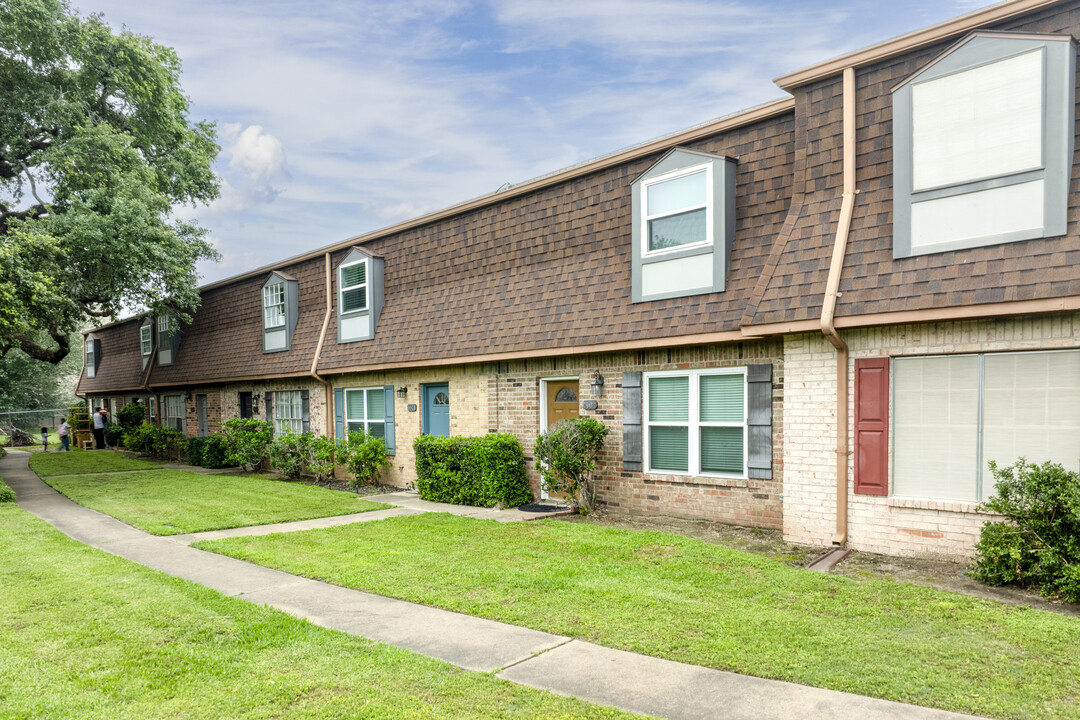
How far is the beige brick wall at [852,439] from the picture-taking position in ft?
21.6

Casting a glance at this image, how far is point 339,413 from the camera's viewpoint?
1580cm

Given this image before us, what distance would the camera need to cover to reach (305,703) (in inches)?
148

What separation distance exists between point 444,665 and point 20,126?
723 inches

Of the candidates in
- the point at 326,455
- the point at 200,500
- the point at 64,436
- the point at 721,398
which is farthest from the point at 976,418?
the point at 64,436

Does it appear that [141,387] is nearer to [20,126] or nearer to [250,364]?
[250,364]

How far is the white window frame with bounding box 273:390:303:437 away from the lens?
1697 centimetres

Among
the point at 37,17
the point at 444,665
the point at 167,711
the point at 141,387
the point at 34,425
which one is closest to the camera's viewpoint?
the point at 167,711

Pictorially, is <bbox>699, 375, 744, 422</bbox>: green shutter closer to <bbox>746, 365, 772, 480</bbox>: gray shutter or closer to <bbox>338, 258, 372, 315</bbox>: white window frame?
<bbox>746, 365, 772, 480</bbox>: gray shutter

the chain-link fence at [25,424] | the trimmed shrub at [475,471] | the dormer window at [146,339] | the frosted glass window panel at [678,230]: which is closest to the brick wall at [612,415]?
the trimmed shrub at [475,471]

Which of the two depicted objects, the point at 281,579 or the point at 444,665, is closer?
the point at 444,665

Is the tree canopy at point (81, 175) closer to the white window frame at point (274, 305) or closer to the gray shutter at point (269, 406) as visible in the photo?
the white window frame at point (274, 305)

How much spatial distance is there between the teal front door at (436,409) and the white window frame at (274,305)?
596 cm

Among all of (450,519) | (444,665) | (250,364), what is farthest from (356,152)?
(444,665)

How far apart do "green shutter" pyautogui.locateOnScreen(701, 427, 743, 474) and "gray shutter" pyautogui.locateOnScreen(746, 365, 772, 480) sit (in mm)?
242
